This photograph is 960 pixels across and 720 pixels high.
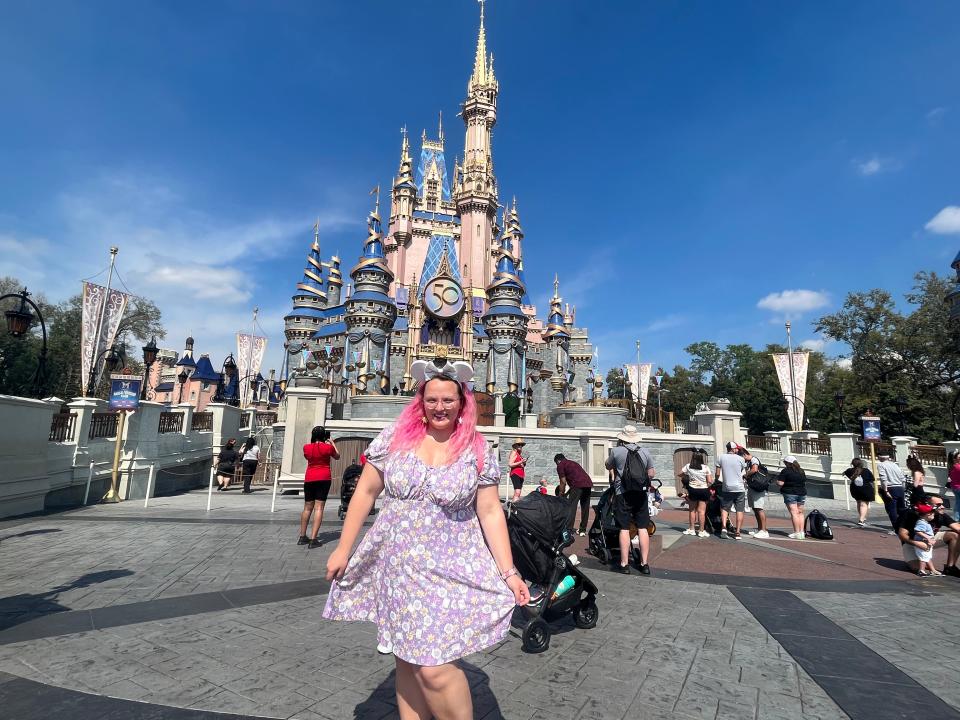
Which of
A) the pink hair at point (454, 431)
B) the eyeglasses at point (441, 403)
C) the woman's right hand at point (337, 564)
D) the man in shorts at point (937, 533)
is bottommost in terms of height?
the man in shorts at point (937, 533)

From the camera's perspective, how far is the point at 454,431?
233 centimetres

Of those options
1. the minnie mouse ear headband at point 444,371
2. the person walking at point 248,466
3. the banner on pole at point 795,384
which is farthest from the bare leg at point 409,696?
the banner on pole at point 795,384

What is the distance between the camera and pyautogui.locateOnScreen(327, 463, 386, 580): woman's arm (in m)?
2.02

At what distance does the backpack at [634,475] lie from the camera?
5.68 meters

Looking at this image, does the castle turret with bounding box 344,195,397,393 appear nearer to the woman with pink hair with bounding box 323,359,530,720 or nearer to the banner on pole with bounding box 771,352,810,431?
the banner on pole with bounding box 771,352,810,431

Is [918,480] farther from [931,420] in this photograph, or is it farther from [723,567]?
[931,420]

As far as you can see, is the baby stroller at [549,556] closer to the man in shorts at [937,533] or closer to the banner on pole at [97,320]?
the man in shorts at [937,533]

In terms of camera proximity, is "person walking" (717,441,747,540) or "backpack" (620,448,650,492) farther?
"person walking" (717,441,747,540)

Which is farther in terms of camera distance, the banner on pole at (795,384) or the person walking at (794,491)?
the banner on pole at (795,384)

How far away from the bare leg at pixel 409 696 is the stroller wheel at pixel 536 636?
1.66 m

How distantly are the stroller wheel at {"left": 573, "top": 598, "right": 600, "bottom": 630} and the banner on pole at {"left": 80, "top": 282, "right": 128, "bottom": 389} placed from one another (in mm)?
16049

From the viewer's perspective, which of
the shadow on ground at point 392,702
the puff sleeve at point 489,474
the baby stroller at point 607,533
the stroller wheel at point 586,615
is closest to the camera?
the puff sleeve at point 489,474

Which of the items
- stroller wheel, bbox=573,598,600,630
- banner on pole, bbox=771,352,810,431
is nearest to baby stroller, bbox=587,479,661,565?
stroller wheel, bbox=573,598,600,630

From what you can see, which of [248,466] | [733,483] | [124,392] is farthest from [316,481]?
[248,466]
